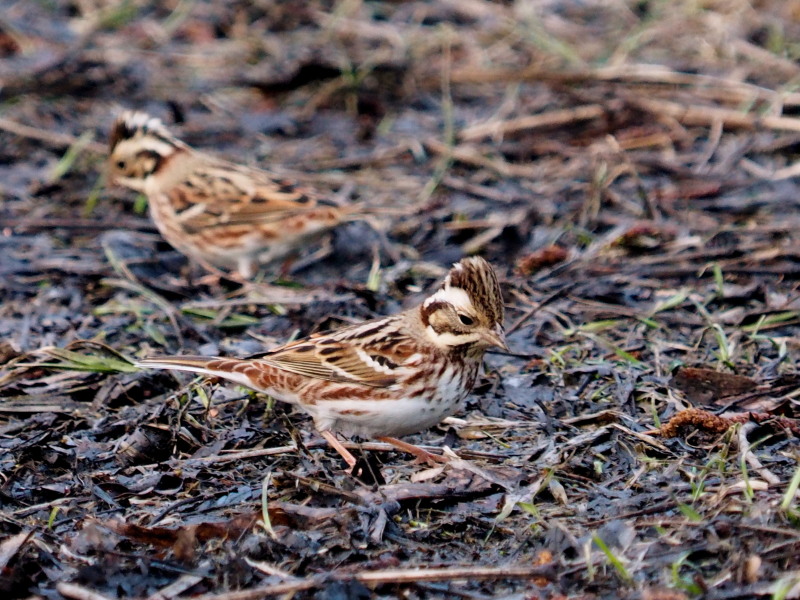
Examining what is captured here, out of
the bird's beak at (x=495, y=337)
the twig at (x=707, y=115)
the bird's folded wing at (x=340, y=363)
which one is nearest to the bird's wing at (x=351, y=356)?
the bird's folded wing at (x=340, y=363)

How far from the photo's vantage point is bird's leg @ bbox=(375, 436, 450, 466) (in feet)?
18.3

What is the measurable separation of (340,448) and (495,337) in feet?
3.11

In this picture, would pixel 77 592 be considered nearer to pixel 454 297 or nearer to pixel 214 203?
pixel 454 297

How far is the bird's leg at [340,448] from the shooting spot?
5.60 metres

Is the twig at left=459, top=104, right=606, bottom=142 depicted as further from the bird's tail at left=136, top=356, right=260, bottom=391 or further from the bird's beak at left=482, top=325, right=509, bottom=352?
the bird's beak at left=482, top=325, right=509, bottom=352

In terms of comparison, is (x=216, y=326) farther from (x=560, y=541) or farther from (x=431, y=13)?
(x=431, y=13)

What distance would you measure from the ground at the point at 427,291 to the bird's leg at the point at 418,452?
77 mm

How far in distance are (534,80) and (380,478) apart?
250 inches

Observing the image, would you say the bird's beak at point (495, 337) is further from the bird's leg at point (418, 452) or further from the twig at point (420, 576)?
the twig at point (420, 576)

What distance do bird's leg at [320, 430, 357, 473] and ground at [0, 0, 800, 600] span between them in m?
0.10

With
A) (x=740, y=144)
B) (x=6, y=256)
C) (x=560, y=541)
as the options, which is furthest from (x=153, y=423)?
(x=740, y=144)

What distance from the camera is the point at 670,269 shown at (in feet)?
25.4

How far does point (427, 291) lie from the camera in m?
7.83

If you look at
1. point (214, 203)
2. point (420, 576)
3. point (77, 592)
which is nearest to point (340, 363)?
point (420, 576)
